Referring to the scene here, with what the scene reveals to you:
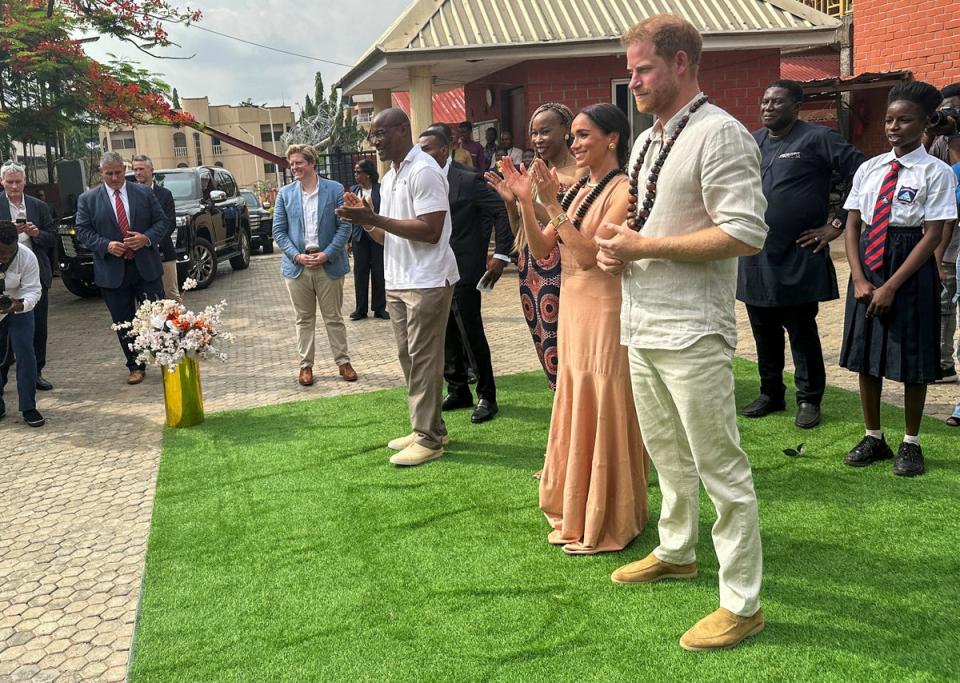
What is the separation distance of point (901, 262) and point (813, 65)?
17.2m

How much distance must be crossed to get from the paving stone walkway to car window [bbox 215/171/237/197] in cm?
491

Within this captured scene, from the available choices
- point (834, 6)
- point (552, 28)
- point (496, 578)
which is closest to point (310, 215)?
point (496, 578)

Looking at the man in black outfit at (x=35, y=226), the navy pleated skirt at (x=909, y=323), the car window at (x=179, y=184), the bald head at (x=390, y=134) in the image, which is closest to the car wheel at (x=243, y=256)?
the car window at (x=179, y=184)

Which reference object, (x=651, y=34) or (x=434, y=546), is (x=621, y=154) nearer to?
(x=651, y=34)

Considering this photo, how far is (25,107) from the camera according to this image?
14.4 metres

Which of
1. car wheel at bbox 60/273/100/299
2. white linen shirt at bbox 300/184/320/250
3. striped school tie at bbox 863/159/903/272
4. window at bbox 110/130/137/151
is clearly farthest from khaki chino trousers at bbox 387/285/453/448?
window at bbox 110/130/137/151

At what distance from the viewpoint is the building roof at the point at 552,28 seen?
12422mm

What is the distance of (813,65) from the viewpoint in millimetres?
19891

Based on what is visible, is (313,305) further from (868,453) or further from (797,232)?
(868,453)

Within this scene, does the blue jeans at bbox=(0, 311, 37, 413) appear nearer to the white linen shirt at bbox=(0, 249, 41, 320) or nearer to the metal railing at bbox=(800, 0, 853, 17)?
the white linen shirt at bbox=(0, 249, 41, 320)

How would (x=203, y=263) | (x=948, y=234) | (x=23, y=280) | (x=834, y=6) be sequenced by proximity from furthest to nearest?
(x=834, y=6) → (x=203, y=263) → (x=23, y=280) → (x=948, y=234)

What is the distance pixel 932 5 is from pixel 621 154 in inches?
425

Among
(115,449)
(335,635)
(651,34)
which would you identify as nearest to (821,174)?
(651,34)

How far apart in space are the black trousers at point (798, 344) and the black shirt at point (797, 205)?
0.14 m
